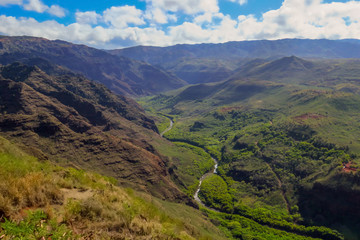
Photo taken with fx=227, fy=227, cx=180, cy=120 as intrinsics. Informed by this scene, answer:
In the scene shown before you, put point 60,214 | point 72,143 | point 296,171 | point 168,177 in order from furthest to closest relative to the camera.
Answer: point 296,171
point 168,177
point 72,143
point 60,214

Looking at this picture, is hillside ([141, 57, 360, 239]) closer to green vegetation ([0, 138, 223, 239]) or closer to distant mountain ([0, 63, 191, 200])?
distant mountain ([0, 63, 191, 200])

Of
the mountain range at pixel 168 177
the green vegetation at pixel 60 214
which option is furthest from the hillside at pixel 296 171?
the green vegetation at pixel 60 214

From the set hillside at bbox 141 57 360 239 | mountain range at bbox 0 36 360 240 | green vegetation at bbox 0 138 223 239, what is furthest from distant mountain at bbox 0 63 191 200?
green vegetation at bbox 0 138 223 239

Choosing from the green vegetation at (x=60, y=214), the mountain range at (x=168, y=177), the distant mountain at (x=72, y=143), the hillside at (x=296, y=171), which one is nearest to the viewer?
the green vegetation at (x=60, y=214)

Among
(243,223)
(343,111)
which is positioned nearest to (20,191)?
(243,223)

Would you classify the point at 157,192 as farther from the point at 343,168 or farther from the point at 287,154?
the point at 287,154

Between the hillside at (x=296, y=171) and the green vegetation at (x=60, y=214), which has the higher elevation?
the green vegetation at (x=60, y=214)

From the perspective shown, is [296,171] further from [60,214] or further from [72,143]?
[60,214]

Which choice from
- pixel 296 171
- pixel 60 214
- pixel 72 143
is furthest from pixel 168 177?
pixel 60 214

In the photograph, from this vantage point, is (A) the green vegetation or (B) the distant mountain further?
(B) the distant mountain

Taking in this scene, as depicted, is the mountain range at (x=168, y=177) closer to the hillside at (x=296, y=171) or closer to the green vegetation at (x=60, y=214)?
the green vegetation at (x=60, y=214)

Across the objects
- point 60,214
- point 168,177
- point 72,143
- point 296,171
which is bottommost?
point 168,177
